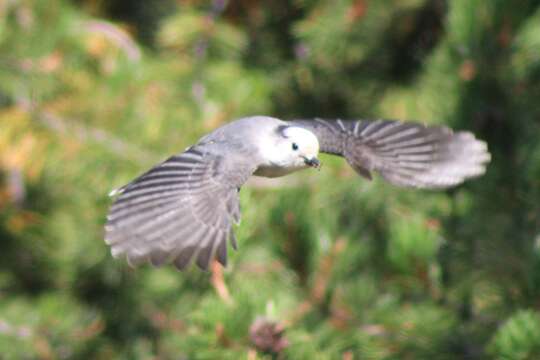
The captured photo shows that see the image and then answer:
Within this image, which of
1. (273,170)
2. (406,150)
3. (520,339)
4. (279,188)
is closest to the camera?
(520,339)

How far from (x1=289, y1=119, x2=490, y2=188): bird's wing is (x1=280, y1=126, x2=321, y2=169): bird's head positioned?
10cm

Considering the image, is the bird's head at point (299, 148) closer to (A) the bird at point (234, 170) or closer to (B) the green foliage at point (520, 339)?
(A) the bird at point (234, 170)

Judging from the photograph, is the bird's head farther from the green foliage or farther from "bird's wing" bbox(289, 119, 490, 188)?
the green foliage

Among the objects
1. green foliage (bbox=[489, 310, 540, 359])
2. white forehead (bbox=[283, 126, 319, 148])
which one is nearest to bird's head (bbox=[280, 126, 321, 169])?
white forehead (bbox=[283, 126, 319, 148])

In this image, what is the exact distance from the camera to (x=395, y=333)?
4.24 ft

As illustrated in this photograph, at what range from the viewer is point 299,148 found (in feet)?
4.09

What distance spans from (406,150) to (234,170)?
1.23ft

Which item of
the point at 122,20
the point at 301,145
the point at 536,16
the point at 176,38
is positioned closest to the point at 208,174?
the point at 301,145

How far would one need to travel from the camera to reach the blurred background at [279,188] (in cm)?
122

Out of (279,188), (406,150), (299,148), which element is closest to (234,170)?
(299,148)

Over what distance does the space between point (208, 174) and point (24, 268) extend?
1325 mm

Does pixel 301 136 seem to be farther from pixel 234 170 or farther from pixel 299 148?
pixel 234 170

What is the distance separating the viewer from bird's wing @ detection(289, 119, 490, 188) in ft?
4.33

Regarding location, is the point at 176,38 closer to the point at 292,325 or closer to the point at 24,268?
the point at 24,268
